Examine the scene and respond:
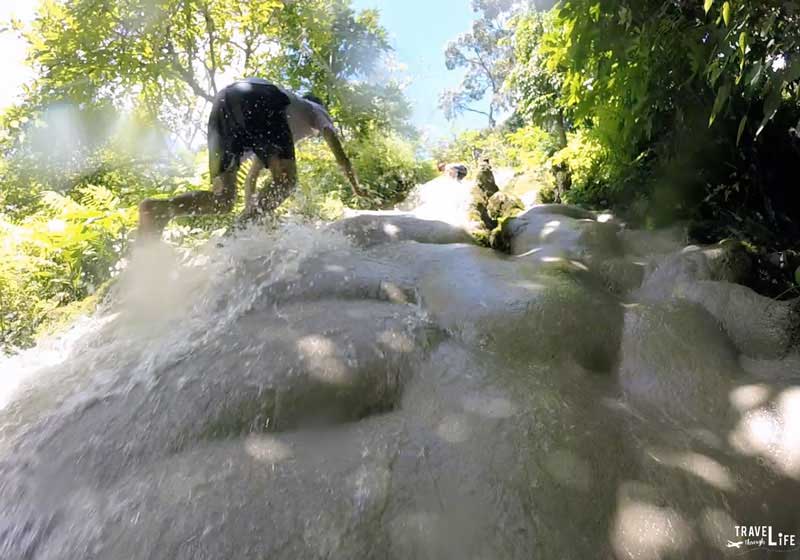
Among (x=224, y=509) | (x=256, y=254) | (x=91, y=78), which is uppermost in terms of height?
(x=91, y=78)

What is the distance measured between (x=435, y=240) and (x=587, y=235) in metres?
1.45

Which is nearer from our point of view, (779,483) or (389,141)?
(779,483)

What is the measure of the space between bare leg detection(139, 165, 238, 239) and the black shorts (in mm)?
114

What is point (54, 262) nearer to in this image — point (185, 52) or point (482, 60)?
point (185, 52)

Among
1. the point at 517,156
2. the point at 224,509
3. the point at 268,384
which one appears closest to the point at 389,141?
the point at 517,156

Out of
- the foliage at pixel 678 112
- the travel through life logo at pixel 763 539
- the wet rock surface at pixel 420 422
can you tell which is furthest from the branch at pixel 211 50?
the travel through life logo at pixel 763 539

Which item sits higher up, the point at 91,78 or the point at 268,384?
the point at 91,78

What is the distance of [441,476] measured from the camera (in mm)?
1824

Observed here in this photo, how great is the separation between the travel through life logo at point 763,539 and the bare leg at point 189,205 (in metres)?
4.18

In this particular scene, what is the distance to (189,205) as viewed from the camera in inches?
166

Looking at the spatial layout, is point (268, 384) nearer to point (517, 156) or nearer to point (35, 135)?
point (35, 135)

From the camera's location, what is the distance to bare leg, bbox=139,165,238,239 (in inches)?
166

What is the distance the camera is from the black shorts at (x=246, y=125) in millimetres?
4285

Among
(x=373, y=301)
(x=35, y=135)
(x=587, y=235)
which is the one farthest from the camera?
(x=35, y=135)
